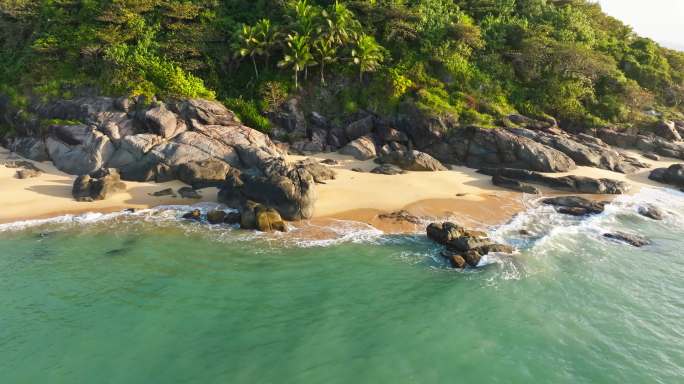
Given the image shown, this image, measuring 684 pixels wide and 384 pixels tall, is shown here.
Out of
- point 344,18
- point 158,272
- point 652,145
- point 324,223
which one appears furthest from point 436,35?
point 158,272

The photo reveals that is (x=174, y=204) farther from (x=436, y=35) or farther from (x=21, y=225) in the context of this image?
(x=436, y=35)

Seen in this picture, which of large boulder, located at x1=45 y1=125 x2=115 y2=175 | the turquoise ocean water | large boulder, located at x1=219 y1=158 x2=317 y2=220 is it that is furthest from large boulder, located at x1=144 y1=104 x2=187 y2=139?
the turquoise ocean water

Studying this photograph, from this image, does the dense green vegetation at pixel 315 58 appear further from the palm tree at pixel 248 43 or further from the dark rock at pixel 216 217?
the dark rock at pixel 216 217

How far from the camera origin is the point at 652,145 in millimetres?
42438

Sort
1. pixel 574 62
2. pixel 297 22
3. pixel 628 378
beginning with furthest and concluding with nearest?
pixel 574 62 < pixel 297 22 < pixel 628 378

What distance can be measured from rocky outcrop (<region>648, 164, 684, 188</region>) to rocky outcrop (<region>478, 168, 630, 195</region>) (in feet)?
16.0

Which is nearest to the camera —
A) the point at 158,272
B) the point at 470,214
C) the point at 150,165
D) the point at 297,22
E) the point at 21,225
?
the point at 158,272

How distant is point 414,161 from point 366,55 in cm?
1414

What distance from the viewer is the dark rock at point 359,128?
134ft

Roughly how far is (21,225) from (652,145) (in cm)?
5600

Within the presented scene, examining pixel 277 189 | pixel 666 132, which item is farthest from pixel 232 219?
pixel 666 132

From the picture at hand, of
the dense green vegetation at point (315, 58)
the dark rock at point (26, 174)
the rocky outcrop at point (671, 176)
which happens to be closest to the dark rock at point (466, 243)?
the dense green vegetation at point (315, 58)

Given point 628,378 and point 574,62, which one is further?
point 574,62

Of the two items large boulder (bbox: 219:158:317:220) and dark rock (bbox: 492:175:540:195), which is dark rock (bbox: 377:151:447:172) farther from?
large boulder (bbox: 219:158:317:220)
